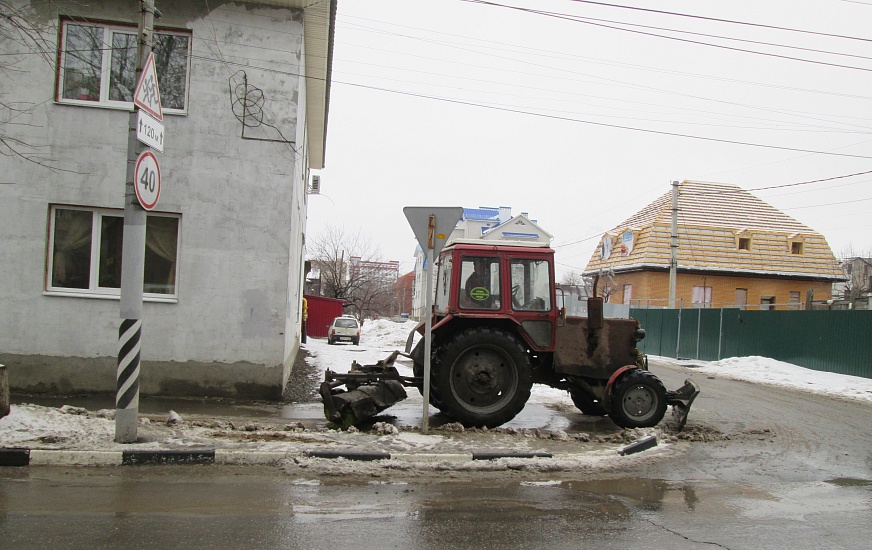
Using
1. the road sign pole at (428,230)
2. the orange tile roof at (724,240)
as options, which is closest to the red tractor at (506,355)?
the road sign pole at (428,230)

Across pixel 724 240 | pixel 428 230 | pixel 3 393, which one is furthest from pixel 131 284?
pixel 724 240

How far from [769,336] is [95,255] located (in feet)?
68.4

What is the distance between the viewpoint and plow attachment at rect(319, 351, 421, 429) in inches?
314

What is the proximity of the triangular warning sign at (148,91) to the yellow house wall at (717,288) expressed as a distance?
3147 cm

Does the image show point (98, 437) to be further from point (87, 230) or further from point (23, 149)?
point (23, 149)

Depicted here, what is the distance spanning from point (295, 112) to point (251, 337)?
3.78 metres

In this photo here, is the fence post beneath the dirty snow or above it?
above

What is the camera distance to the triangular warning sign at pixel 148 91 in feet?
21.2

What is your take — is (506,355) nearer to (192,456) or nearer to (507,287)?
(507,287)

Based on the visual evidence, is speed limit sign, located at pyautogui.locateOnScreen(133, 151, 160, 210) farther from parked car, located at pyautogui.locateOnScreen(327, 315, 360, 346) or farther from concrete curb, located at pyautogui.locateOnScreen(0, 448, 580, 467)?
parked car, located at pyautogui.locateOnScreen(327, 315, 360, 346)

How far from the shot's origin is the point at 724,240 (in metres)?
36.5

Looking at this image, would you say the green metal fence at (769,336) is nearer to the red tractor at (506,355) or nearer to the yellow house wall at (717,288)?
the yellow house wall at (717,288)

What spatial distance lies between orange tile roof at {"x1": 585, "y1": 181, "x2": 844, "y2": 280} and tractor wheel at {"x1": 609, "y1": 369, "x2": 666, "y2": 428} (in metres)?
27.6

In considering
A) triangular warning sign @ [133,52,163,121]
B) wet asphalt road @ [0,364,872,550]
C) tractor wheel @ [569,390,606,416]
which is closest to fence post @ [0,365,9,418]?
wet asphalt road @ [0,364,872,550]
